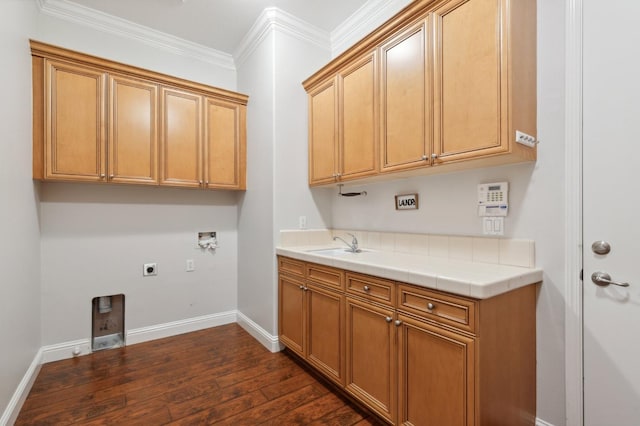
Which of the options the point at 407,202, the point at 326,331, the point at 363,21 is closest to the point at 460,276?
the point at 407,202

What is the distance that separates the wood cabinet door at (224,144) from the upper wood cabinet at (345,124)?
33.0 inches

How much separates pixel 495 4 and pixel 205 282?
326 cm

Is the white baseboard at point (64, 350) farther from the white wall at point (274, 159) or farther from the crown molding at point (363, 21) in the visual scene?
the crown molding at point (363, 21)

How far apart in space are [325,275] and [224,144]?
1.81 metres

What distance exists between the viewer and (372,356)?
1.67 m

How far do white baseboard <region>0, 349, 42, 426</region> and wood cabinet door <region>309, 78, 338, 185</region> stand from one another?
2453 mm

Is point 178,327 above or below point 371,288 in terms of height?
below

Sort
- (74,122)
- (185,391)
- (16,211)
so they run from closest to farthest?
(16,211), (185,391), (74,122)

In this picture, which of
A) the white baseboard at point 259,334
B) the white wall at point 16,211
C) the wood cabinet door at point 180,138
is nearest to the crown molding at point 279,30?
the wood cabinet door at point 180,138

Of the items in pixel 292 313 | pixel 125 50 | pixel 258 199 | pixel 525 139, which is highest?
pixel 125 50

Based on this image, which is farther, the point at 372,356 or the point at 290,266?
the point at 290,266

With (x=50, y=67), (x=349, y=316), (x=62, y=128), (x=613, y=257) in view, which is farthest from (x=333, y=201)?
(x=50, y=67)

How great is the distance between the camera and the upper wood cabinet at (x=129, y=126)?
222 cm

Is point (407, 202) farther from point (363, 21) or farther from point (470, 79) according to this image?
point (363, 21)
